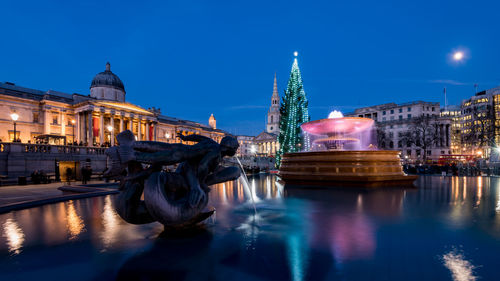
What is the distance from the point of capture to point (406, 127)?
68.2 meters

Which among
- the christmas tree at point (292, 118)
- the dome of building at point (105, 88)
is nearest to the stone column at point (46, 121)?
the dome of building at point (105, 88)

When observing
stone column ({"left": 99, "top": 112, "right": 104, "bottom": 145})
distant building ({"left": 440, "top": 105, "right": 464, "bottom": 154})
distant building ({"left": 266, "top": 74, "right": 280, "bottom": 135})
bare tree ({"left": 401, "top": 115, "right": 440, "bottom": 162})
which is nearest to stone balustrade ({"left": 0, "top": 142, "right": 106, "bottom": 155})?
stone column ({"left": 99, "top": 112, "right": 104, "bottom": 145})

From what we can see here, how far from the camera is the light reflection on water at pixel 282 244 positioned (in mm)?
2947

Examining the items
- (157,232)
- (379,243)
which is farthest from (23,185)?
(379,243)

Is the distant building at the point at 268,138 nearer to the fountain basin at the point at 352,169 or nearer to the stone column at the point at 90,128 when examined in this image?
the stone column at the point at 90,128

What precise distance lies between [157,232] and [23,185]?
1486 centimetres

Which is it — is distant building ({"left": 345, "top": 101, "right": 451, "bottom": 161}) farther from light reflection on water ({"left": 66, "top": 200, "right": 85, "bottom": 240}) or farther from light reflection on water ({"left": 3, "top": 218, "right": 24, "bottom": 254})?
light reflection on water ({"left": 3, "top": 218, "right": 24, "bottom": 254})

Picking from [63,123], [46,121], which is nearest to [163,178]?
[46,121]

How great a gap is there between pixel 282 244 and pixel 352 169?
330 inches

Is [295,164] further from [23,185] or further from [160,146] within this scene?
[23,185]

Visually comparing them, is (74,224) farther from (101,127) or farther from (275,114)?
(275,114)

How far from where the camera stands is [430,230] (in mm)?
4434

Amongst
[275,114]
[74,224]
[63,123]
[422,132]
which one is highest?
[275,114]

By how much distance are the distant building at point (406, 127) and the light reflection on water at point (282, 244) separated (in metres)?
66.7
